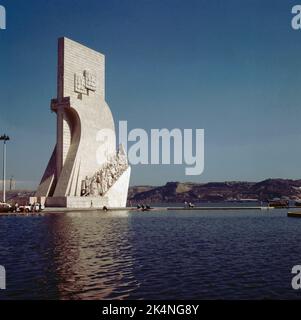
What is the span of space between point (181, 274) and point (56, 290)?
2460mm

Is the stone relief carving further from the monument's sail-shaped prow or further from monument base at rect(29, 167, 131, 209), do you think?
monument base at rect(29, 167, 131, 209)

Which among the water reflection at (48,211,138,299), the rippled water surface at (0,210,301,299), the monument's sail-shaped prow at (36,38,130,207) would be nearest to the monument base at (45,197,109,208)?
the monument's sail-shaped prow at (36,38,130,207)

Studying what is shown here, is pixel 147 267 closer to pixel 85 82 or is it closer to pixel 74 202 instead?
pixel 74 202

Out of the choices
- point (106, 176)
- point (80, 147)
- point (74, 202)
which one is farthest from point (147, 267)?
point (106, 176)

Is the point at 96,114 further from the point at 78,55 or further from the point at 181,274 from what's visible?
the point at 181,274

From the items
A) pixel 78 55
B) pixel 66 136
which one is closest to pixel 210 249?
pixel 66 136

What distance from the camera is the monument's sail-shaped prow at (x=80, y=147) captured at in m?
40.5

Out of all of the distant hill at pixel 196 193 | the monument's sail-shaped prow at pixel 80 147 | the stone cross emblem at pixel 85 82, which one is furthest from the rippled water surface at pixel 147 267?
the distant hill at pixel 196 193

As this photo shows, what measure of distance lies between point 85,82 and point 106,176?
9.18m

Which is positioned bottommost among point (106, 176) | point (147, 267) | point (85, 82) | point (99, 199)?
→ point (147, 267)

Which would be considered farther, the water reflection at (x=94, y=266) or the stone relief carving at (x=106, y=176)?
the stone relief carving at (x=106, y=176)

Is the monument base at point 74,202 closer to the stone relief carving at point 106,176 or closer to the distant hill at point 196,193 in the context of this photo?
the stone relief carving at point 106,176

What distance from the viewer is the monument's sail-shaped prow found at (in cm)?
4053

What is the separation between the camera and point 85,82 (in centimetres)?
4331
